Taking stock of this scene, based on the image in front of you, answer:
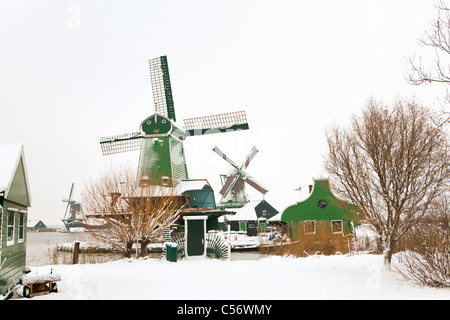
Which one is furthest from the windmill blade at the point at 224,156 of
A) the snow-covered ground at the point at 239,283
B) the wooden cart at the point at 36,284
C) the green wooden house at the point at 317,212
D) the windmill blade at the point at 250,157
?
the wooden cart at the point at 36,284

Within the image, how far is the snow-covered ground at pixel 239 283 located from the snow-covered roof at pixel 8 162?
3.05 metres

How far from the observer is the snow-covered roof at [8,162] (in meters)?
9.34

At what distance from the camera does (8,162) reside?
33.1 ft

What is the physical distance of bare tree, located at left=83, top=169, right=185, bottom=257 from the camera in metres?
18.7

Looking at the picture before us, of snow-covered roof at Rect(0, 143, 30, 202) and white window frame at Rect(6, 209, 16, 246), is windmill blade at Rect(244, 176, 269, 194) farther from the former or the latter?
white window frame at Rect(6, 209, 16, 246)

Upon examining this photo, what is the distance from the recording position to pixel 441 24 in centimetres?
816

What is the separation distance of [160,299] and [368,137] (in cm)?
851

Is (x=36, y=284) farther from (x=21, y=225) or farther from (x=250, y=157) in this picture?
(x=250, y=157)

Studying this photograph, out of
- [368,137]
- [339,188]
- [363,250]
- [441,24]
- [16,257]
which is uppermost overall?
[441,24]

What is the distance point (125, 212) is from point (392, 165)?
12740 millimetres

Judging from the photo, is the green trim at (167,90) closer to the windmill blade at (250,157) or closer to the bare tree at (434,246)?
the windmill blade at (250,157)
